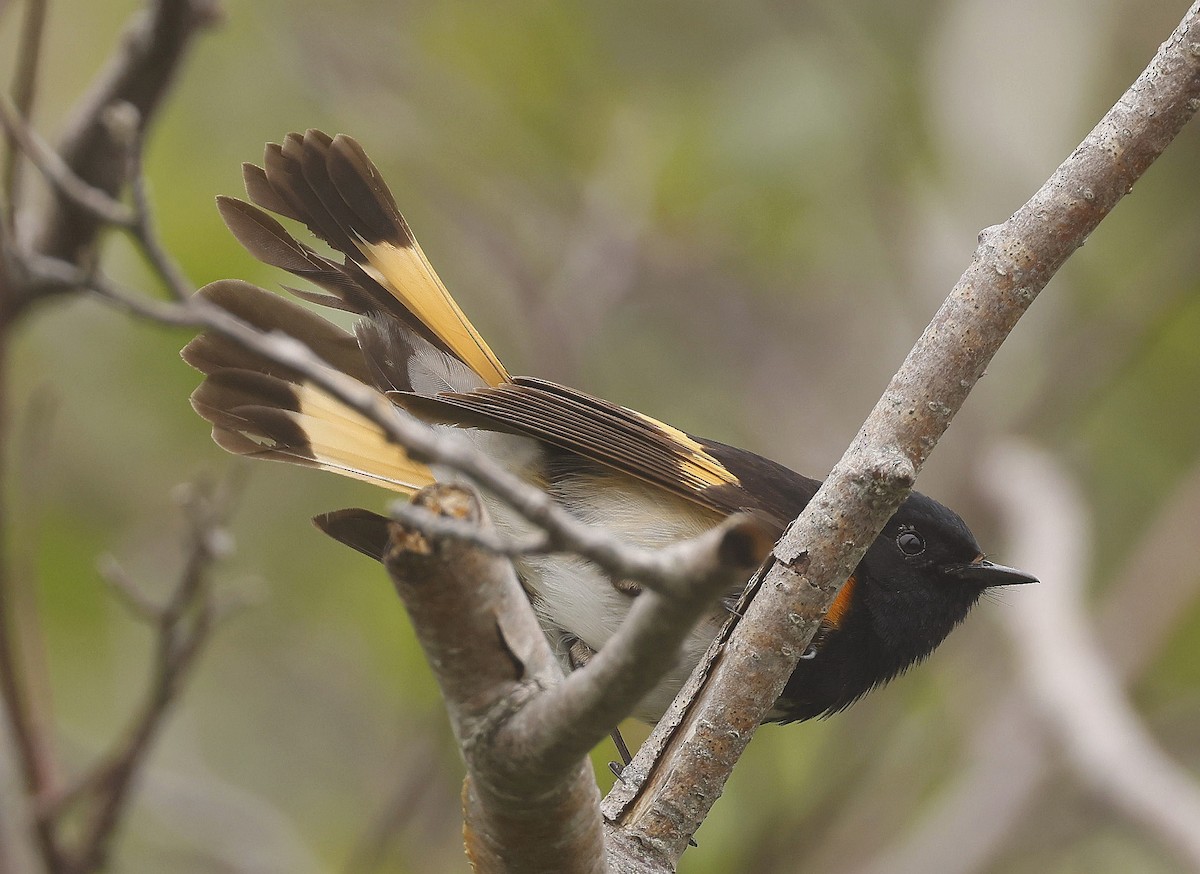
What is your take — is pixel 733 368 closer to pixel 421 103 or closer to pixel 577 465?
pixel 421 103

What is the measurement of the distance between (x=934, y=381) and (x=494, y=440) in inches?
54.5

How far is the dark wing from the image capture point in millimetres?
2627

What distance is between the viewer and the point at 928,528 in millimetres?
3088

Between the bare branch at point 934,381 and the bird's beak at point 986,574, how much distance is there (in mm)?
1359

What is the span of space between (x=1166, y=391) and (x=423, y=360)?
3.91 metres

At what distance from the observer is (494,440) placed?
2.98m

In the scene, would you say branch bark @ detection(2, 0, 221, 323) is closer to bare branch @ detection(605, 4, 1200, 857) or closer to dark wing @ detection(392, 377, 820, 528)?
dark wing @ detection(392, 377, 820, 528)

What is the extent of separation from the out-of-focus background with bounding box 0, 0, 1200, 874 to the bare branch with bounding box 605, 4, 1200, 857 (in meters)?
1.95

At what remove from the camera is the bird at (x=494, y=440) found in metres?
2.62

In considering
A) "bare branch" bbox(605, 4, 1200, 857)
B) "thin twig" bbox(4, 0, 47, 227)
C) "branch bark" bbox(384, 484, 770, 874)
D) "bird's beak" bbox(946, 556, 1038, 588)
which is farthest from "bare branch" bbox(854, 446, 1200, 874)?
"thin twig" bbox(4, 0, 47, 227)

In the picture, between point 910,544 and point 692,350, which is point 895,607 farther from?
point 692,350

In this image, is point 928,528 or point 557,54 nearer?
point 928,528

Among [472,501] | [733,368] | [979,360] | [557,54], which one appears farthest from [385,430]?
[733,368]

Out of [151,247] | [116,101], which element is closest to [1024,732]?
[116,101]
